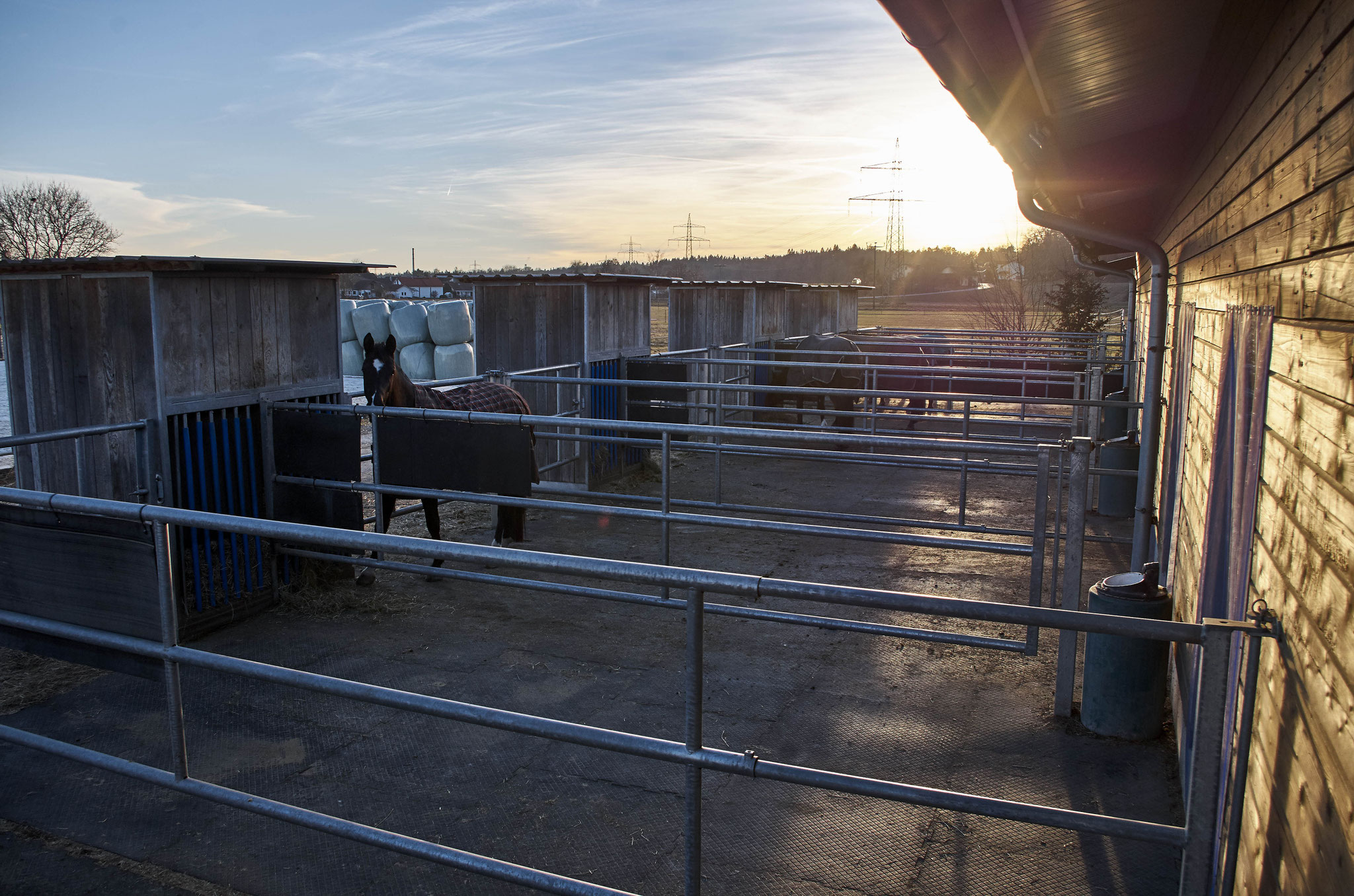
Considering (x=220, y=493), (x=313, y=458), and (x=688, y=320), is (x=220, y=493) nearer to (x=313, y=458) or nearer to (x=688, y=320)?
(x=313, y=458)

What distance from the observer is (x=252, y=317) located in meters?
5.77

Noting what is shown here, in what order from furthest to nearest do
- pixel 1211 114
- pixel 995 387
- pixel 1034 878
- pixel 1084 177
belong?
pixel 995 387 < pixel 1084 177 < pixel 1211 114 < pixel 1034 878

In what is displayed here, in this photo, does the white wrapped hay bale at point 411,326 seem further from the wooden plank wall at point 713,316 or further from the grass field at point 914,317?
the grass field at point 914,317

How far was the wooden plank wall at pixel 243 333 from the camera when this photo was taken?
5238 millimetres

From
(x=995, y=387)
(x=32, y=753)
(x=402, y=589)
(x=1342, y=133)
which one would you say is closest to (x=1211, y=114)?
(x=1342, y=133)

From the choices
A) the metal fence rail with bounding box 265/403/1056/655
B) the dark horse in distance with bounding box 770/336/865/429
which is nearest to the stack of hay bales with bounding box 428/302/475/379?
the dark horse in distance with bounding box 770/336/865/429

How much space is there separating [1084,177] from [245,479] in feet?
21.3

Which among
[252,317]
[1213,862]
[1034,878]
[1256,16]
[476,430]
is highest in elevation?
[1256,16]

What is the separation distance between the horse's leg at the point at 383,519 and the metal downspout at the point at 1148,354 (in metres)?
5.10

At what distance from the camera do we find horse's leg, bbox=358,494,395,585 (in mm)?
6094

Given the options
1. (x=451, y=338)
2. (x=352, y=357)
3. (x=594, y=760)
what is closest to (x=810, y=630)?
(x=594, y=760)

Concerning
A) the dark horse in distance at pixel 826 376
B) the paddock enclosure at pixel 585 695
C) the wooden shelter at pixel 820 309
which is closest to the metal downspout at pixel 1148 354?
the paddock enclosure at pixel 585 695

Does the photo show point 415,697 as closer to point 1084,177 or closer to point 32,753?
point 32,753

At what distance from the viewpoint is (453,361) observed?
69.3ft
